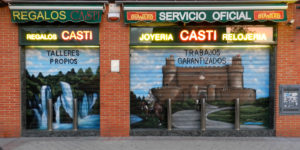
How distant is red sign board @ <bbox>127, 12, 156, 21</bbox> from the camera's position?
23.0 ft

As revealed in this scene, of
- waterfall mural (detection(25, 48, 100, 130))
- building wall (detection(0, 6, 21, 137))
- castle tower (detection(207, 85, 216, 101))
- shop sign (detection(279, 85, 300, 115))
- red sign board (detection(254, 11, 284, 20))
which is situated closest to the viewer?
red sign board (detection(254, 11, 284, 20))

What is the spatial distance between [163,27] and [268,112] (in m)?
4.34

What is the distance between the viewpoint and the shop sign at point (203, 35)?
7367 millimetres

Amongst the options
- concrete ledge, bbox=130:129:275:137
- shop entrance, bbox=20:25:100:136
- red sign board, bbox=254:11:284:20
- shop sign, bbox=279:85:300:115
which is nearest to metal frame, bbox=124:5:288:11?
red sign board, bbox=254:11:284:20

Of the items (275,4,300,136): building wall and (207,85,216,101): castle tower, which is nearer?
(275,4,300,136): building wall

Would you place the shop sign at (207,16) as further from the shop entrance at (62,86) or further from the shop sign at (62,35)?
the shop entrance at (62,86)

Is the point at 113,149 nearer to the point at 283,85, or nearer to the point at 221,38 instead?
the point at 221,38

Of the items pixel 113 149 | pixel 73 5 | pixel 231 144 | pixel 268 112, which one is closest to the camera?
pixel 113 149

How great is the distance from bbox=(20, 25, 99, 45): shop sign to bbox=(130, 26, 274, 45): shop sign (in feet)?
4.15

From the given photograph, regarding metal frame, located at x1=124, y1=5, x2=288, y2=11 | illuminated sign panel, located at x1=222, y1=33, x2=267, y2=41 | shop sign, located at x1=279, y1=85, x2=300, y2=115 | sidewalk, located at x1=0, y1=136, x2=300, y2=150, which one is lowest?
sidewalk, located at x1=0, y1=136, x2=300, y2=150

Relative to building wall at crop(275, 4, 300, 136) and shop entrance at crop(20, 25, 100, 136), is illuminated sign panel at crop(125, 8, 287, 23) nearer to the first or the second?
building wall at crop(275, 4, 300, 136)

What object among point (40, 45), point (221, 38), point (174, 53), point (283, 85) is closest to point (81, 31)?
point (40, 45)

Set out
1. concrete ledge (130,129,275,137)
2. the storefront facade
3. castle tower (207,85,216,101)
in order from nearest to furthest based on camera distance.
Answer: the storefront facade
concrete ledge (130,129,275,137)
castle tower (207,85,216,101)

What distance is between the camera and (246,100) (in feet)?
25.2
